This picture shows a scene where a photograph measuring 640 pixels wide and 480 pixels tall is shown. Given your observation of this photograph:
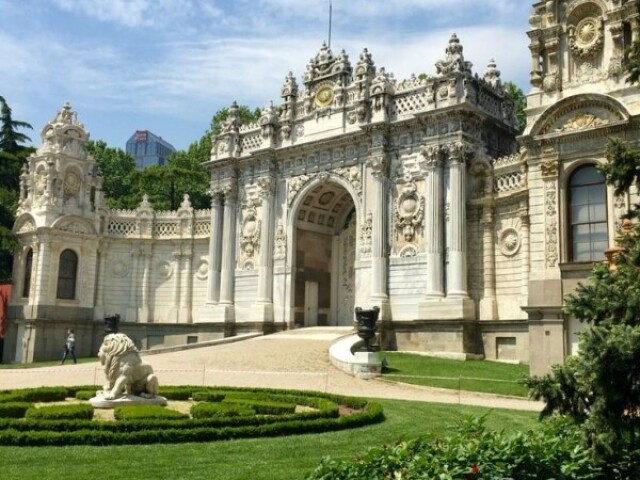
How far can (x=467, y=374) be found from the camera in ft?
80.6

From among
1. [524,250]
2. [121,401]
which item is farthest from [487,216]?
[121,401]

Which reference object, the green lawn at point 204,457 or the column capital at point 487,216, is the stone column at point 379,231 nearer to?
the column capital at point 487,216

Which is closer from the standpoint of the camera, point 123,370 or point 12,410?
point 12,410

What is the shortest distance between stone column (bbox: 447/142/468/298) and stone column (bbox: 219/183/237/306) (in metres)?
14.2

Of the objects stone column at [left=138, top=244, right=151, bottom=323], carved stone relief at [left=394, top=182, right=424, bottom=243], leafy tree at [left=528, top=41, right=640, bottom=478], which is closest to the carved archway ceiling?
carved stone relief at [left=394, top=182, right=424, bottom=243]

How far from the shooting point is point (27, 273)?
42.8 meters

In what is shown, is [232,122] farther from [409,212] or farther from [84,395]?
[84,395]

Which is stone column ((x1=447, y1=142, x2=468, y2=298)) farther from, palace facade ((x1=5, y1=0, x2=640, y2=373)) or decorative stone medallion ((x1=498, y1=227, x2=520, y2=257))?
decorative stone medallion ((x1=498, y1=227, x2=520, y2=257))

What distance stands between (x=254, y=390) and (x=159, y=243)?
89.8 ft

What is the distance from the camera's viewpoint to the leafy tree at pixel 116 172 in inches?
2549

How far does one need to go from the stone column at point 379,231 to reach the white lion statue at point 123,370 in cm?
1904

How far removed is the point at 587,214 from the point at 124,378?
54.4 ft

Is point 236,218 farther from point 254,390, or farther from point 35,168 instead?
point 254,390

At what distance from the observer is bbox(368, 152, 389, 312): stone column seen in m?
34.7
